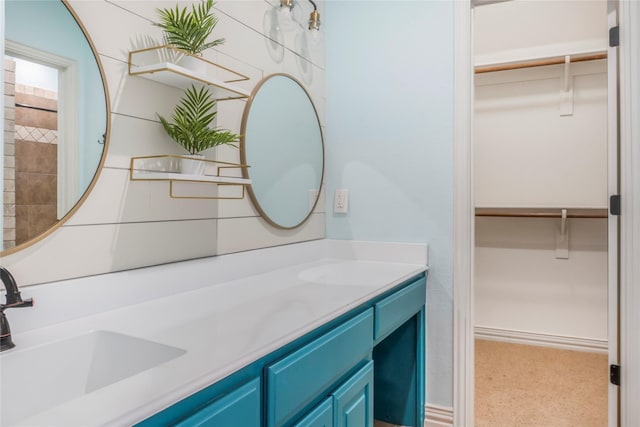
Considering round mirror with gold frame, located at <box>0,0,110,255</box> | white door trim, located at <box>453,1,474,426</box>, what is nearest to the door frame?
white door trim, located at <box>453,1,474,426</box>

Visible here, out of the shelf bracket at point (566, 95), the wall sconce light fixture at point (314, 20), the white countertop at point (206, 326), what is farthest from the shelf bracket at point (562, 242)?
the wall sconce light fixture at point (314, 20)

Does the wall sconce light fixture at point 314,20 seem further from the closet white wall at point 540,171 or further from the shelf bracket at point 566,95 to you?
the shelf bracket at point 566,95

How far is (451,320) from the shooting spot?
211 centimetres

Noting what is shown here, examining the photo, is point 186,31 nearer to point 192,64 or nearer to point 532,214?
point 192,64

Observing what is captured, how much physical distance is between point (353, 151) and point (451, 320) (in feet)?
3.19

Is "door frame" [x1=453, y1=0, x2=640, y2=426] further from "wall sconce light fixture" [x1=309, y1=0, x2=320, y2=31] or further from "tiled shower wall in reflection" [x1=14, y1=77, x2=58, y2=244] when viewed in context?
"tiled shower wall in reflection" [x1=14, y1=77, x2=58, y2=244]

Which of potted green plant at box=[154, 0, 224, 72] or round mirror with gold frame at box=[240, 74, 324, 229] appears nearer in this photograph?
potted green plant at box=[154, 0, 224, 72]

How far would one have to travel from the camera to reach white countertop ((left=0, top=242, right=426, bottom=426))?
0.65m

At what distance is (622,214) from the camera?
6.12ft

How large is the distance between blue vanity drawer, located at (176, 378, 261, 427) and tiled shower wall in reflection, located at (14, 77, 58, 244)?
0.62 meters

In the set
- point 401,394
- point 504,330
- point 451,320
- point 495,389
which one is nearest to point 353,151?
point 451,320

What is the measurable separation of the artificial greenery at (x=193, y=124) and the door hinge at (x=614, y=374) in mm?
1876

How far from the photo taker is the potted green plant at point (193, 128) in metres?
1.39

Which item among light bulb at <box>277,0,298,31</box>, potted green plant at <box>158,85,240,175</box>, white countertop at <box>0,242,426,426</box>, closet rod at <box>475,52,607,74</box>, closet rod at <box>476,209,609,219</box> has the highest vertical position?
closet rod at <box>475,52,607,74</box>
